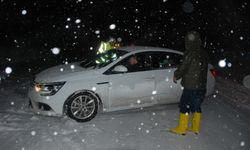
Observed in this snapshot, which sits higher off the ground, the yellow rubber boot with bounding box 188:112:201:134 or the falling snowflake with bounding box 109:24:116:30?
the falling snowflake with bounding box 109:24:116:30

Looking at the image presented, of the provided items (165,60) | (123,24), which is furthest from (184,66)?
(123,24)

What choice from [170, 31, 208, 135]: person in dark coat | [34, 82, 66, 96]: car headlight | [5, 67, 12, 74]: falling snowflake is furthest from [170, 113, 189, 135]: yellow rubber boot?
[5, 67, 12, 74]: falling snowflake

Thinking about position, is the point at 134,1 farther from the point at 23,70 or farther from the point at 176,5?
the point at 23,70

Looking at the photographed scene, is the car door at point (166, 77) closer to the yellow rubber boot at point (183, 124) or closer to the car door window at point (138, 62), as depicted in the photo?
the car door window at point (138, 62)

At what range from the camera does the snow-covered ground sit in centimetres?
564

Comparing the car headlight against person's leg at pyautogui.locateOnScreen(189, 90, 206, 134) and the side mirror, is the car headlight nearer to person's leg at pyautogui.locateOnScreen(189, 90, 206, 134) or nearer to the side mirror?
the side mirror

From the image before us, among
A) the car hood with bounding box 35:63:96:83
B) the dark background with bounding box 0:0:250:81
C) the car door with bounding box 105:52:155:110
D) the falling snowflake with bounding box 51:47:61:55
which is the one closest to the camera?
the car hood with bounding box 35:63:96:83

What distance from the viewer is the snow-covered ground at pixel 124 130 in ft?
18.5

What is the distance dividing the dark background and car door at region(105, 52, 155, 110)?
15.8 meters

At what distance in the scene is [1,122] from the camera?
261 inches

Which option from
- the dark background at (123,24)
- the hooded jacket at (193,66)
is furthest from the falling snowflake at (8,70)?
the hooded jacket at (193,66)

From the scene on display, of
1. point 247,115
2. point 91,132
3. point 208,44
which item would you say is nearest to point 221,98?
point 247,115

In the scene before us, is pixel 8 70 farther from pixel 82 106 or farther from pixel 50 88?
pixel 82 106

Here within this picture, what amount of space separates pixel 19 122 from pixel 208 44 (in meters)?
24.9
